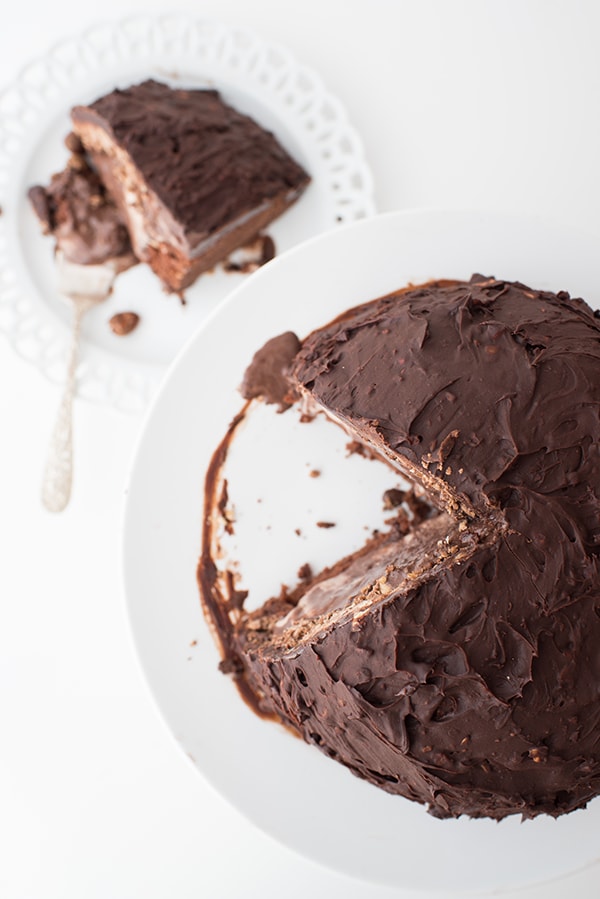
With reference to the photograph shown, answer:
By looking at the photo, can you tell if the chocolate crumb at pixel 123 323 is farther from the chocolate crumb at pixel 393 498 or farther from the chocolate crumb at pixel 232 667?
the chocolate crumb at pixel 232 667

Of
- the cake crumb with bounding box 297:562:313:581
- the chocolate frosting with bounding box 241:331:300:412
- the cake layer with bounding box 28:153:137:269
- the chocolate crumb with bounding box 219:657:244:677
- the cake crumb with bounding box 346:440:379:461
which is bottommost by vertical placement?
the chocolate crumb with bounding box 219:657:244:677

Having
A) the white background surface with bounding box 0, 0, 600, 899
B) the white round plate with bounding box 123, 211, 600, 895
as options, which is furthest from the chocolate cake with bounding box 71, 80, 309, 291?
A: the white round plate with bounding box 123, 211, 600, 895

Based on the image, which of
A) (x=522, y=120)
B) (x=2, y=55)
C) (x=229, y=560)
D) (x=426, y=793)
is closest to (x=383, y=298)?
(x=229, y=560)

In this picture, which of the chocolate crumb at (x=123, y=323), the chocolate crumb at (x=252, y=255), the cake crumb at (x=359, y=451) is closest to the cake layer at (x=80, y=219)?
the chocolate crumb at (x=123, y=323)

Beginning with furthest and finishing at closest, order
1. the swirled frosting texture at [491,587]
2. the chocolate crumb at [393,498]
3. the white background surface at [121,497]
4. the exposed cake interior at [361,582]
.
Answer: the white background surface at [121,497] < the chocolate crumb at [393,498] < the exposed cake interior at [361,582] < the swirled frosting texture at [491,587]

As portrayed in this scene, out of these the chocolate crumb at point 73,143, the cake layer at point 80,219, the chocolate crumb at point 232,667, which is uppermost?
the chocolate crumb at point 73,143

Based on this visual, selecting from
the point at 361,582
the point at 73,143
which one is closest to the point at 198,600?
the point at 361,582

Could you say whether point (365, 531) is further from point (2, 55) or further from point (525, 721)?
point (2, 55)

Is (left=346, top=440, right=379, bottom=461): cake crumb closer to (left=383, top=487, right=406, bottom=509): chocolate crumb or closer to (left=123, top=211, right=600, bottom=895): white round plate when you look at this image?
(left=383, top=487, right=406, bottom=509): chocolate crumb
